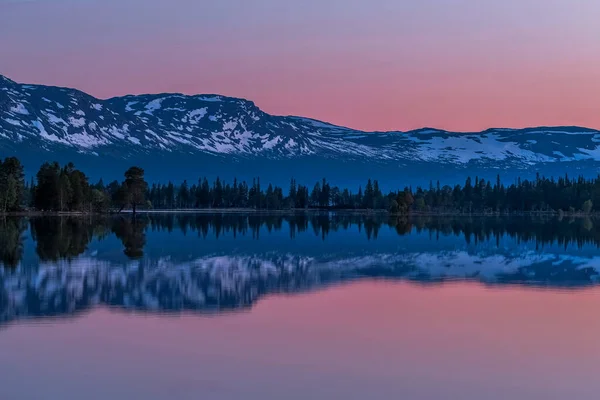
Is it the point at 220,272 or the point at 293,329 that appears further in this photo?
the point at 220,272

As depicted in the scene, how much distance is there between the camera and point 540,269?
46625mm

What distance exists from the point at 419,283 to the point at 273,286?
20.8 ft

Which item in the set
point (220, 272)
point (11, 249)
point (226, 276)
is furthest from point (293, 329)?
point (11, 249)

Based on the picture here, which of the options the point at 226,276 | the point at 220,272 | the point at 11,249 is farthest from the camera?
the point at 11,249

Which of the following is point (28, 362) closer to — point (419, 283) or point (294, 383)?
point (294, 383)

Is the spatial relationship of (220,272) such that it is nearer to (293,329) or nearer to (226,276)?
(226,276)

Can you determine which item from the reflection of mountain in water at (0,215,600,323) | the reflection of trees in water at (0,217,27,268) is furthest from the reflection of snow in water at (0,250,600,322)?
the reflection of trees in water at (0,217,27,268)

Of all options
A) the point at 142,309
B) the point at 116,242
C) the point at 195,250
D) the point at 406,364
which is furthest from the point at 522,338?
the point at 116,242

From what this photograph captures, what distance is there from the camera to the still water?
19.0 metres

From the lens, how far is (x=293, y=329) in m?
25.8

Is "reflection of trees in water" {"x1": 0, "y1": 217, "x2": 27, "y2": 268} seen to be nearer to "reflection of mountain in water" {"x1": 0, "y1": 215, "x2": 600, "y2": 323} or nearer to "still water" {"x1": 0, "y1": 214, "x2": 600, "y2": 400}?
"reflection of mountain in water" {"x1": 0, "y1": 215, "x2": 600, "y2": 323}

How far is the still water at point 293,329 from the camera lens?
18984 mm

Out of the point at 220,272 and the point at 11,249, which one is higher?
the point at 11,249

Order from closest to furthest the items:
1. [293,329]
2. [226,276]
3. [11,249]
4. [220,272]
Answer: [293,329], [226,276], [220,272], [11,249]
